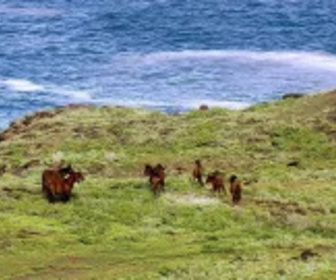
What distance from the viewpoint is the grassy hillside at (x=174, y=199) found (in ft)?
92.7

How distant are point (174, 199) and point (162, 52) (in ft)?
245

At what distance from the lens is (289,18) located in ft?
423

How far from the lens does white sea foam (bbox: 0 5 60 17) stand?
12888 cm

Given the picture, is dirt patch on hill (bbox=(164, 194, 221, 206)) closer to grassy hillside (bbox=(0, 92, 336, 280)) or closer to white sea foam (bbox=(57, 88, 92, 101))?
grassy hillside (bbox=(0, 92, 336, 280))

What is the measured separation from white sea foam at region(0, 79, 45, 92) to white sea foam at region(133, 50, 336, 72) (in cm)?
1340

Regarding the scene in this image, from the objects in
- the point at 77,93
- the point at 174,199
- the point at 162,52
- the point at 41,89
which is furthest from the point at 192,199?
the point at 162,52

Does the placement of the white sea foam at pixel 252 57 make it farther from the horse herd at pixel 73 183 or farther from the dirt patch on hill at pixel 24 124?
the horse herd at pixel 73 183

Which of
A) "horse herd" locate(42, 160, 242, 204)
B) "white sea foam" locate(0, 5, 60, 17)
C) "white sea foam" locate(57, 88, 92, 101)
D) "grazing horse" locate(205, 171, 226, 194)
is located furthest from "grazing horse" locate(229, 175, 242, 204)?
"white sea foam" locate(0, 5, 60, 17)

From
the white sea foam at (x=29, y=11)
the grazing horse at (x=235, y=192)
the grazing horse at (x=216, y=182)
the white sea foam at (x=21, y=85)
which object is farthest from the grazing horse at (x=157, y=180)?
the white sea foam at (x=29, y=11)

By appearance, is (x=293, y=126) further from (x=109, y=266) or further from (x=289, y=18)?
(x=289, y=18)

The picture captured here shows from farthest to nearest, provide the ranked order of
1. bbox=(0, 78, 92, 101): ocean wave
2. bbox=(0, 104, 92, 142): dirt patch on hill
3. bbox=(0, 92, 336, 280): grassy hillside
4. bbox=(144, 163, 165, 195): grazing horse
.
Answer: bbox=(0, 78, 92, 101): ocean wave
bbox=(0, 104, 92, 142): dirt patch on hill
bbox=(144, 163, 165, 195): grazing horse
bbox=(0, 92, 336, 280): grassy hillside

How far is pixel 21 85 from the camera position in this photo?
97.9m

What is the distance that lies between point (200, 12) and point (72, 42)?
2258 cm

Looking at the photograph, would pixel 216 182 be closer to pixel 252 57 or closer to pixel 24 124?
pixel 24 124
